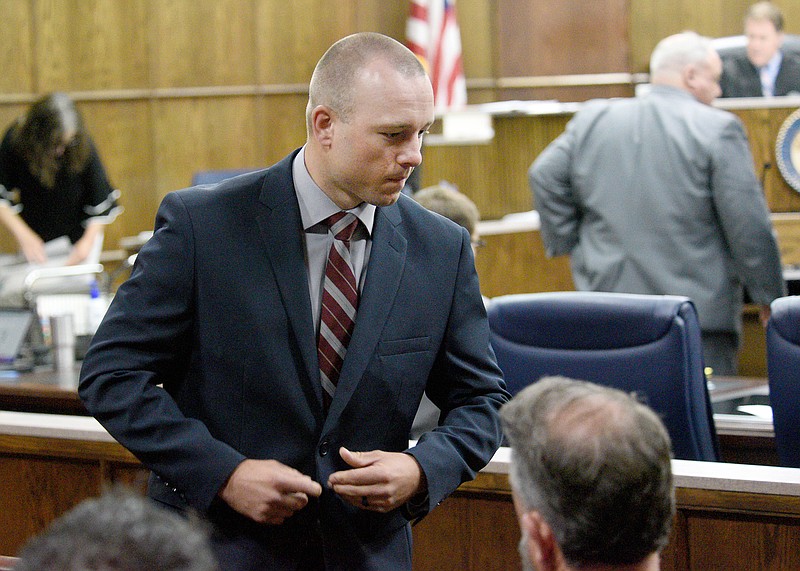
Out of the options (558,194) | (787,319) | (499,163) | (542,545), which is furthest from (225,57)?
(542,545)

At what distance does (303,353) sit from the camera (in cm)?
171

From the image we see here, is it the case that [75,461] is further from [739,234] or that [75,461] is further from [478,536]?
[739,234]

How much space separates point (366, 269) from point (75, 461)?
4.65 feet

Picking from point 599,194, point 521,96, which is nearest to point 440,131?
point 521,96

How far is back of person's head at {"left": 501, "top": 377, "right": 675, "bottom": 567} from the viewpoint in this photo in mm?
1170

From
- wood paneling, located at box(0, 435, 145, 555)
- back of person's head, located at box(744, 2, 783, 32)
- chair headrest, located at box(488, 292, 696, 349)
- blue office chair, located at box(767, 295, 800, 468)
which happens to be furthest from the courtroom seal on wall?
wood paneling, located at box(0, 435, 145, 555)

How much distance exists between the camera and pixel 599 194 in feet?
13.9

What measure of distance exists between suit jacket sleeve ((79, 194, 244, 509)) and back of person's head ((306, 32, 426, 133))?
278 mm

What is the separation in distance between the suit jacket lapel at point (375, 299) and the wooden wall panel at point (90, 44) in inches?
255

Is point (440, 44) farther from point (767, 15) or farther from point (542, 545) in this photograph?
point (542, 545)

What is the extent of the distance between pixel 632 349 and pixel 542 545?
152 cm

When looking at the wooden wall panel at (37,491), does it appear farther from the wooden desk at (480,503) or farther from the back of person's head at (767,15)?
the back of person's head at (767,15)

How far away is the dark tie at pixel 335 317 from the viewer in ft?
5.72

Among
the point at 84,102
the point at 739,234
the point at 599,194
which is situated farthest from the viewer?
the point at 84,102
